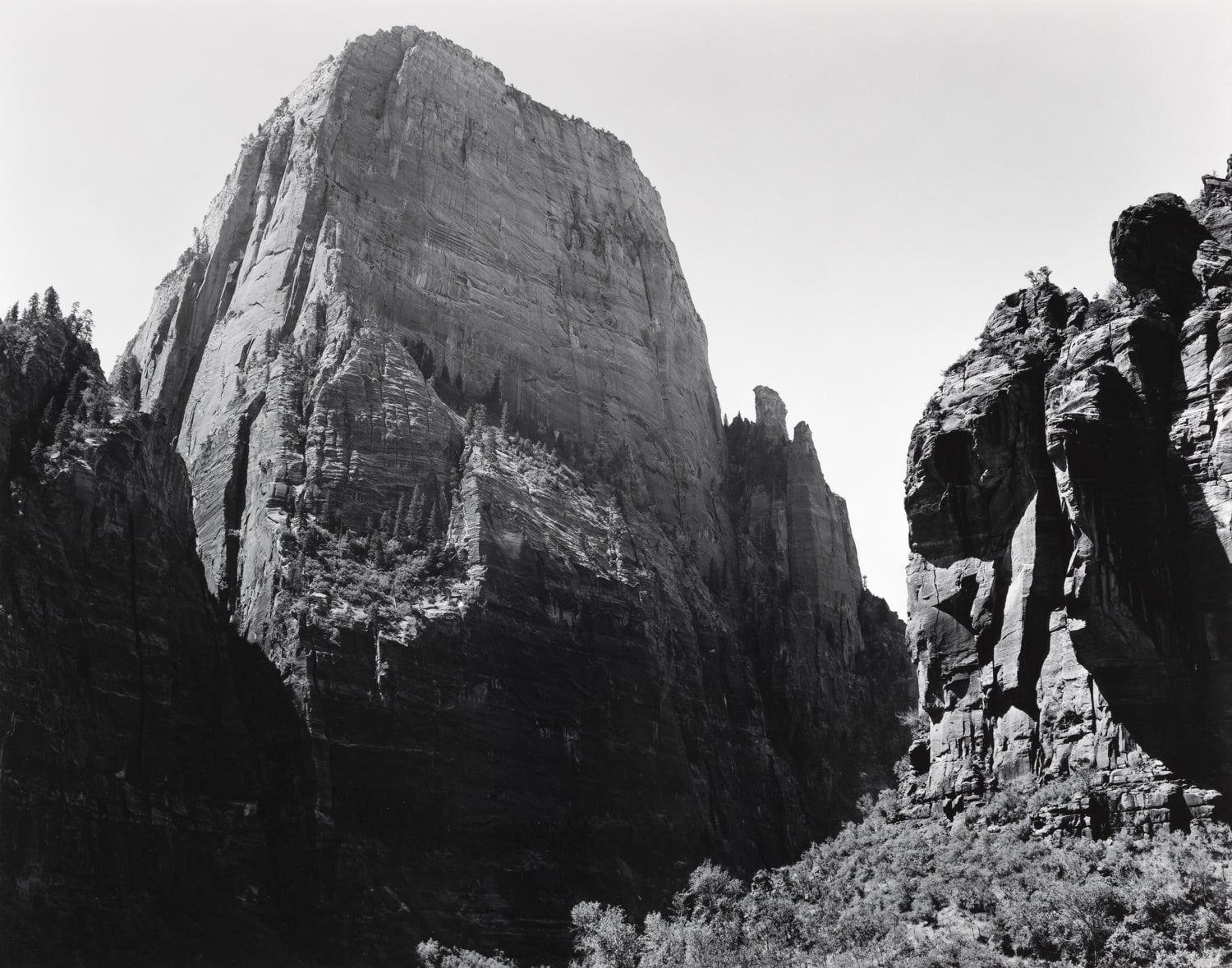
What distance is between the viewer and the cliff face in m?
49.3

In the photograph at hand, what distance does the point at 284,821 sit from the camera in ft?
262

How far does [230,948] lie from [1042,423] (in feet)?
146

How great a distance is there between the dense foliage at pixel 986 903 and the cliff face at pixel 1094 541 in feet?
5.54

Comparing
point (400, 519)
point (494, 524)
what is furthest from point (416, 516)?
point (494, 524)

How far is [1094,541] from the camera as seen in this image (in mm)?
50781

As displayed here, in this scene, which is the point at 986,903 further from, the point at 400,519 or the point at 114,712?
the point at 400,519

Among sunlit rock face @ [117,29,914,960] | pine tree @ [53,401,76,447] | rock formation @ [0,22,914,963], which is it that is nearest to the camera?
rock formation @ [0,22,914,963]

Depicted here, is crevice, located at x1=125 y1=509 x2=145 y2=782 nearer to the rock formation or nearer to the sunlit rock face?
the rock formation

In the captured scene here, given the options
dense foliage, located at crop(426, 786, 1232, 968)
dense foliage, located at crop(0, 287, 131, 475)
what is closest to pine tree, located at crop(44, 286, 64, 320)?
dense foliage, located at crop(0, 287, 131, 475)

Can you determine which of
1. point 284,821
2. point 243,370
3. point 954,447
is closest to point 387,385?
point 243,370

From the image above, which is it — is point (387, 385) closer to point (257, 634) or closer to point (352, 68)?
A: point (257, 634)

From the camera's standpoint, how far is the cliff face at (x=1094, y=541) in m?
49.3

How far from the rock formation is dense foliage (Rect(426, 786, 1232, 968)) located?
25423mm

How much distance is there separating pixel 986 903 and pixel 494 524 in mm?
54278
